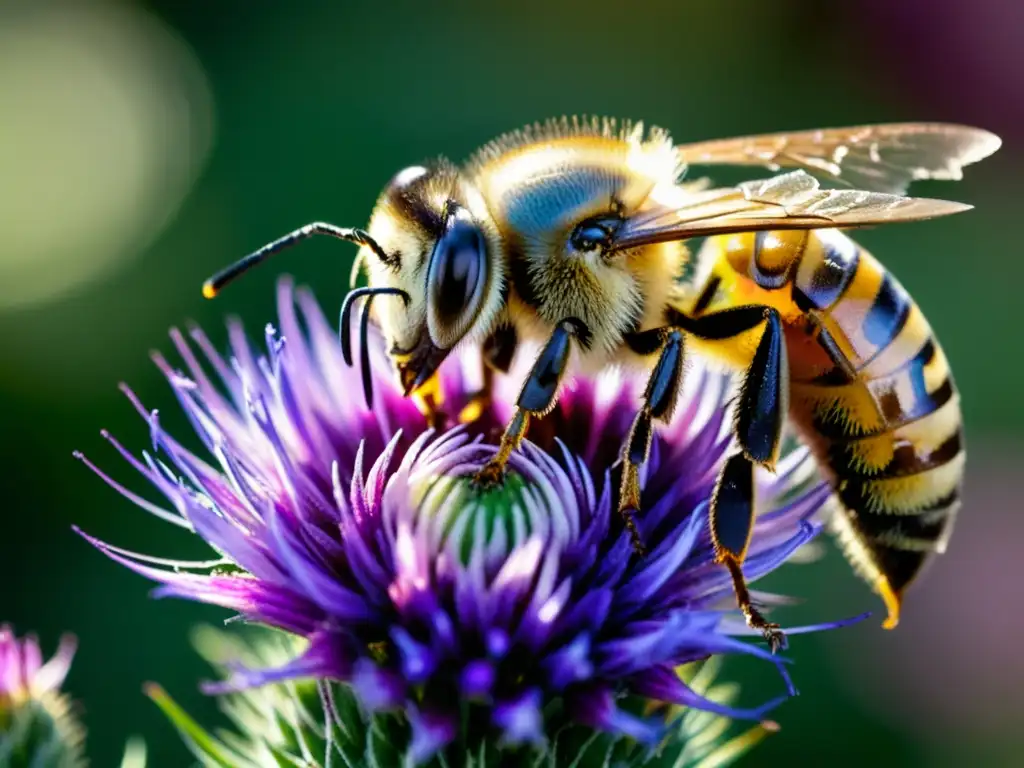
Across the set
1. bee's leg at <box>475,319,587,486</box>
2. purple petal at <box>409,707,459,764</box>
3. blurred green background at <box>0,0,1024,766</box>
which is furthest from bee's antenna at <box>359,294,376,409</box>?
blurred green background at <box>0,0,1024,766</box>

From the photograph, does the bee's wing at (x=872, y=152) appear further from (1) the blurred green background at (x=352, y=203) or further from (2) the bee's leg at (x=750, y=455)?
(1) the blurred green background at (x=352, y=203)

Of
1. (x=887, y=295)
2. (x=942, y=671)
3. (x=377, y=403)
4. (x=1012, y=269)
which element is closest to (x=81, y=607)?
(x=377, y=403)

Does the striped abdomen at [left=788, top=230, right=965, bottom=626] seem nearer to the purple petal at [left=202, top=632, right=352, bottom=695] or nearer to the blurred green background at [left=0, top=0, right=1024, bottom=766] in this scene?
the purple petal at [left=202, top=632, right=352, bottom=695]

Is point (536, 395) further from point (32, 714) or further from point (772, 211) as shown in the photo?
point (32, 714)

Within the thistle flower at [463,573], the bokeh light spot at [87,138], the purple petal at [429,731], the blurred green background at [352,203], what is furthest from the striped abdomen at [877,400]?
the bokeh light spot at [87,138]

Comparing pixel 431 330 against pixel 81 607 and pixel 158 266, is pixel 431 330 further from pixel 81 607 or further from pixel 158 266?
pixel 158 266

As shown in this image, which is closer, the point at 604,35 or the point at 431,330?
the point at 431,330
